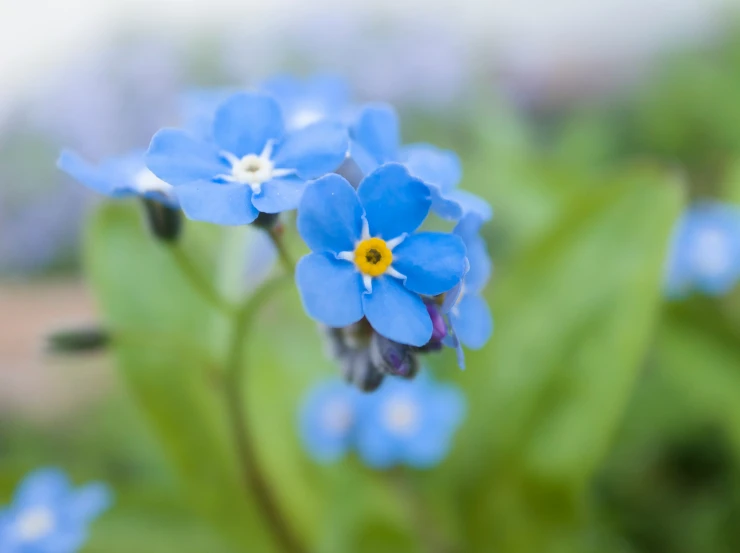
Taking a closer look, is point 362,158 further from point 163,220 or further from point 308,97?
point 308,97

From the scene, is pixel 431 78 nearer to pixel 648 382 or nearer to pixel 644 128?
pixel 644 128

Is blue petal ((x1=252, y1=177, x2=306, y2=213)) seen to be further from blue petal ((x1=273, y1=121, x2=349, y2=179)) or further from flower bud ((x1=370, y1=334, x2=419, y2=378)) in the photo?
flower bud ((x1=370, y1=334, x2=419, y2=378))

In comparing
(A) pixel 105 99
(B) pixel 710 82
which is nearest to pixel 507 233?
(B) pixel 710 82

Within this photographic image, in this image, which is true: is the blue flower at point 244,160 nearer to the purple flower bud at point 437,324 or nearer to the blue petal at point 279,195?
the blue petal at point 279,195

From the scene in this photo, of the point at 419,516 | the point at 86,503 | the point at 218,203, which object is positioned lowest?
the point at 419,516

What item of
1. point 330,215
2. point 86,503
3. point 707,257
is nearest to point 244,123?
point 330,215

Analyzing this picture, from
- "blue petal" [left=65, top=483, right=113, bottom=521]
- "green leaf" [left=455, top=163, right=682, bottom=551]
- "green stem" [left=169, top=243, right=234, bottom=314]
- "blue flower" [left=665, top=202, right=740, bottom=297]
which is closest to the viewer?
"green stem" [left=169, top=243, right=234, bottom=314]

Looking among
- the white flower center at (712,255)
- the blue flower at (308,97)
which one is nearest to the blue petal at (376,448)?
the blue flower at (308,97)

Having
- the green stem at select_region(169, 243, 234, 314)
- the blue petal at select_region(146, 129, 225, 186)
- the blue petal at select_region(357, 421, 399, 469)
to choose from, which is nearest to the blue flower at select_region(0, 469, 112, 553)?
the green stem at select_region(169, 243, 234, 314)
